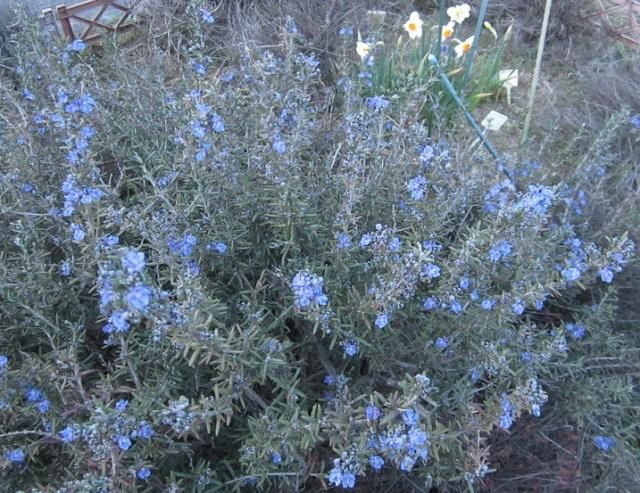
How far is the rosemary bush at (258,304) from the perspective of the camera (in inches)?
61.4

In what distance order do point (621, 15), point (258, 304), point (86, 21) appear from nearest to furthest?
point (258, 304), point (86, 21), point (621, 15)

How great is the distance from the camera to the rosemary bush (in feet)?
5.11

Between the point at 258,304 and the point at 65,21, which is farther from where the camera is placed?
the point at 65,21

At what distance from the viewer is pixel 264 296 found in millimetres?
2002

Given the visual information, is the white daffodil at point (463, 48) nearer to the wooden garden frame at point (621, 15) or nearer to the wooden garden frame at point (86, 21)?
the wooden garden frame at point (621, 15)

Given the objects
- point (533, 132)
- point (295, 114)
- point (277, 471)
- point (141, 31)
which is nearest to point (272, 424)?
point (277, 471)

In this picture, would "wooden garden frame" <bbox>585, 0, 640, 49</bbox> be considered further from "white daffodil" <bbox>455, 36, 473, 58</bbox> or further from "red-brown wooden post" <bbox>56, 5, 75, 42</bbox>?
Answer: "red-brown wooden post" <bbox>56, 5, 75, 42</bbox>

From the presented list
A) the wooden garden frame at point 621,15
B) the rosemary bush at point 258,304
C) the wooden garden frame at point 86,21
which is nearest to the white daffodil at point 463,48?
the wooden garden frame at point 621,15

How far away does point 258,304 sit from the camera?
1939 millimetres

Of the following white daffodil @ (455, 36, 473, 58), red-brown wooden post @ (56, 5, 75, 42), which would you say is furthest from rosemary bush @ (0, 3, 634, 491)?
Answer: white daffodil @ (455, 36, 473, 58)

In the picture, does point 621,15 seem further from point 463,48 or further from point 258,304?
point 258,304

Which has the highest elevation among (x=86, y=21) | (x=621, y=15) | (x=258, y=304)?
(x=86, y=21)

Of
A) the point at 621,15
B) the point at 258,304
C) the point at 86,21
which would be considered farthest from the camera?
the point at 621,15

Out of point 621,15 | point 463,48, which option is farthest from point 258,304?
point 621,15
